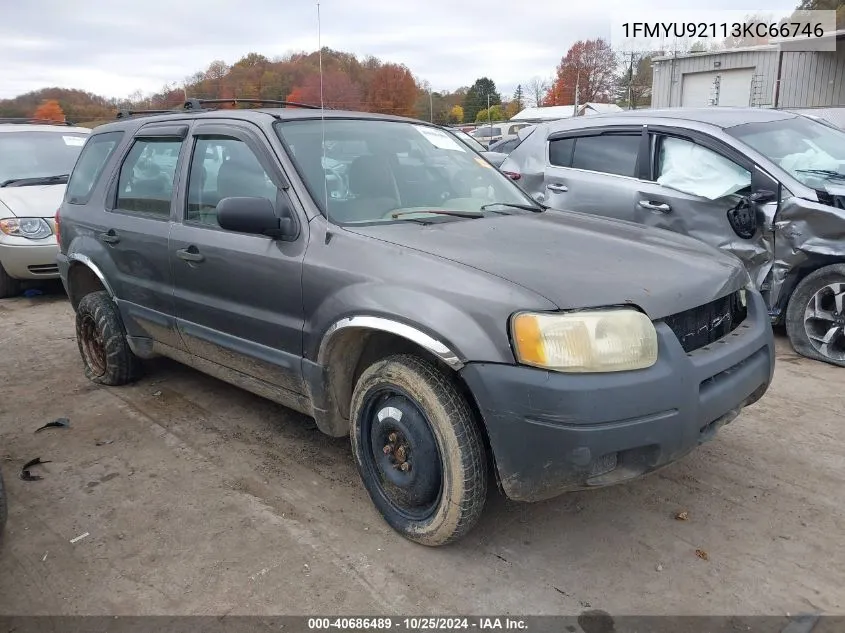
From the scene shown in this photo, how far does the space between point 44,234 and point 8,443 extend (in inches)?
164

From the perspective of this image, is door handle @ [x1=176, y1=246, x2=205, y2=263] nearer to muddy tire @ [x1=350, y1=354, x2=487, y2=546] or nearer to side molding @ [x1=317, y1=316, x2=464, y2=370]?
side molding @ [x1=317, y1=316, x2=464, y2=370]

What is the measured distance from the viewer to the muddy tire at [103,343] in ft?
14.4

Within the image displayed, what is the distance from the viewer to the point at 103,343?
445 cm

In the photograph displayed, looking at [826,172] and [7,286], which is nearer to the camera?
[826,172]

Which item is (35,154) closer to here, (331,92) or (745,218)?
(331,92)

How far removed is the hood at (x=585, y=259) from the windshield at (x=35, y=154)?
22.6 feet

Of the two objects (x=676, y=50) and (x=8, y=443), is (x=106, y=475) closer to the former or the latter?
(x=8, y=443)

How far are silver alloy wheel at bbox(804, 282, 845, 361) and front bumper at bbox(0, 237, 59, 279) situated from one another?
7.09 metres

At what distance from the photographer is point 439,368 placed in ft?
8.45

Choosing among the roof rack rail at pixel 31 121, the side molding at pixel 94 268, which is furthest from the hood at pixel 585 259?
the roof rack rail at pixel 31 121

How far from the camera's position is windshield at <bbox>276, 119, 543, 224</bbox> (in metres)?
3.11

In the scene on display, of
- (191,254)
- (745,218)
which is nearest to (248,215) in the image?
(191,254)

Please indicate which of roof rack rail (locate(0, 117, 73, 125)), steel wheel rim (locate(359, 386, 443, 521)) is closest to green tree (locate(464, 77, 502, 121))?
roof rack rail (locate(0, 117, 73, 125))

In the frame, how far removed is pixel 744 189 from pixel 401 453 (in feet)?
11.9
